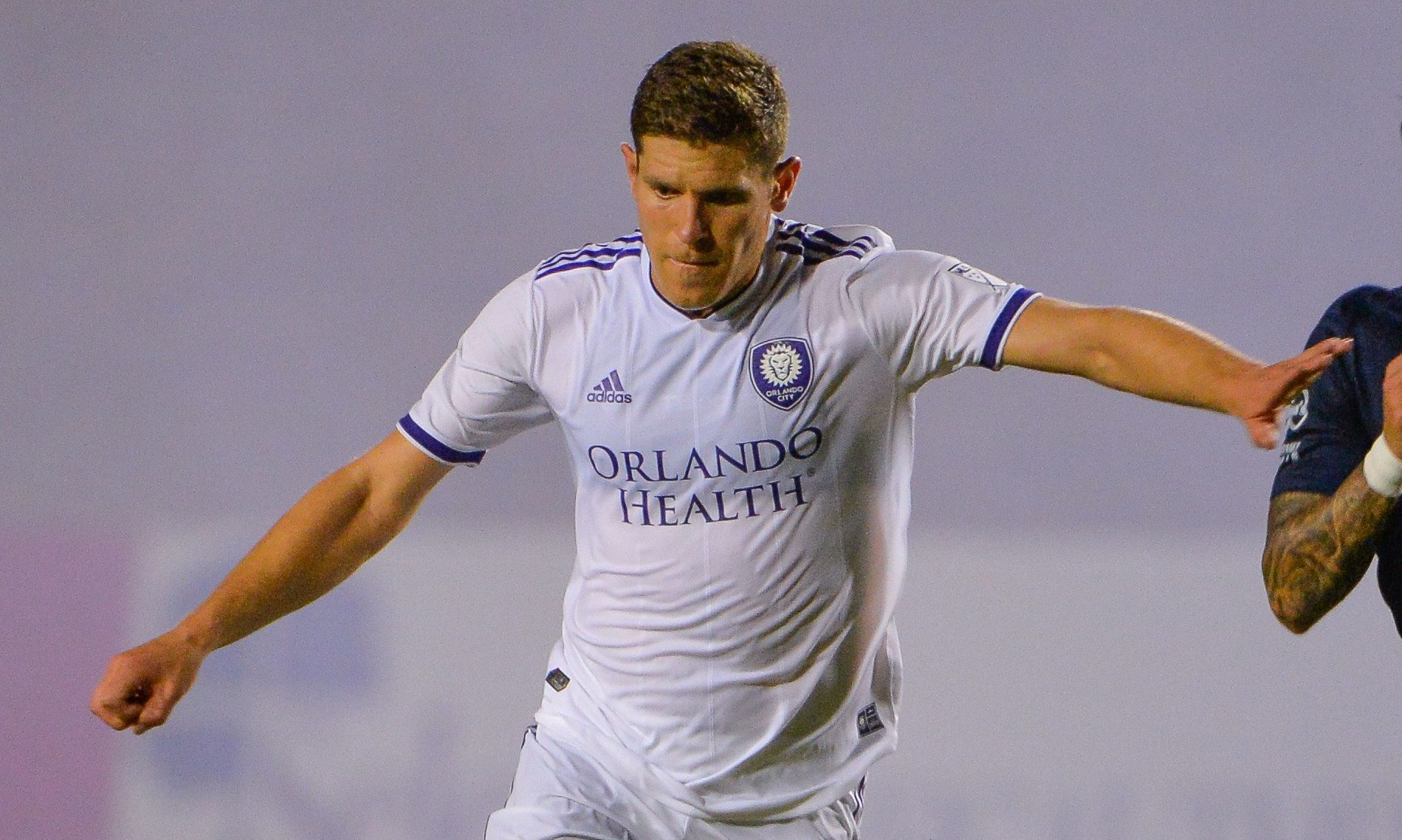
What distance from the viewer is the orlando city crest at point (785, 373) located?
1887mm

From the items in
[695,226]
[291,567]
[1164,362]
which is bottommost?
[291,567]

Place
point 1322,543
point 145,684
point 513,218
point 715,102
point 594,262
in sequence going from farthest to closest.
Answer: point 513,218
point 594,262
point 145,684
point 715,102
point 1322,543

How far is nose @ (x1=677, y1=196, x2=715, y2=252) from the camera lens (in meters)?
1.81

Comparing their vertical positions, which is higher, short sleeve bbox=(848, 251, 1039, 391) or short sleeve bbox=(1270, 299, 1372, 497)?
short sleeve bbox=(848, 251, 1039, 391)

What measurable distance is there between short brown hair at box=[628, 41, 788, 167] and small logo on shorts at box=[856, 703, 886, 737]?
76 centimetres

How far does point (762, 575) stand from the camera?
76.2 inches

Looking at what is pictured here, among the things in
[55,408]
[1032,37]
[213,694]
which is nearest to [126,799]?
[213,694]

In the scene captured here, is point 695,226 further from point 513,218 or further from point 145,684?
point 513,218

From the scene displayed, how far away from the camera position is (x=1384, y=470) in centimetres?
160

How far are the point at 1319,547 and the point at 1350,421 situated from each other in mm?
179

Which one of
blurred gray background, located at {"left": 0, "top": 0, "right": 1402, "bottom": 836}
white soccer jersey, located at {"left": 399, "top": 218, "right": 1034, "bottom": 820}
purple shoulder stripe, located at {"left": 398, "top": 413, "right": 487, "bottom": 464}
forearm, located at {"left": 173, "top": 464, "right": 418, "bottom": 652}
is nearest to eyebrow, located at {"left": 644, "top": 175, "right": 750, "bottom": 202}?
white soccer jersey, located at {"left": 399, "top": 218, "right": 1034, "bottom": 820}

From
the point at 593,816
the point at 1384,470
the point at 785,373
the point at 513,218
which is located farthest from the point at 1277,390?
the point at 513,218

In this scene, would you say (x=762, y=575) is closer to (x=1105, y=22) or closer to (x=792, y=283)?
(x=792, y=283)

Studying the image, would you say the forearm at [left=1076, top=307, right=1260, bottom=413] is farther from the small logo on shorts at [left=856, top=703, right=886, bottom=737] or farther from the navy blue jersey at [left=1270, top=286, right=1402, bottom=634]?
the small logo on shorts at [left=856, top=703, right=886, bottom=737]
